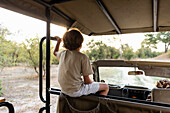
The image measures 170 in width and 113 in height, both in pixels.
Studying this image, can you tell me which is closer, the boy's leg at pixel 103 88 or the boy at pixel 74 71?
the boy at pixel 74 71

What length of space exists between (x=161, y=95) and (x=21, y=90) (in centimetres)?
649

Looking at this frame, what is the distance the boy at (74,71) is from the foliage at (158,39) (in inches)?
503

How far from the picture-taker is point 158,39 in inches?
484

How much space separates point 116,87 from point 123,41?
10.2 m

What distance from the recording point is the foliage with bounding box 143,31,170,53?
39.1 feet

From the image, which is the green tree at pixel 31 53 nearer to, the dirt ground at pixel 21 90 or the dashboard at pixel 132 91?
the dirt ground at pixel 21 90

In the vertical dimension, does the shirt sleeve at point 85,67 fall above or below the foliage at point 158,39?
below

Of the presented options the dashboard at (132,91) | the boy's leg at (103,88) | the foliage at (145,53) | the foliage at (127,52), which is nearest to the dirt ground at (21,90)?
the dashboard at (132,91)

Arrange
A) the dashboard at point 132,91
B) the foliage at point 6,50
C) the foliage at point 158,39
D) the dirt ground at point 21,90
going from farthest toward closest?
1. the foliage at point 158,39
2. the dirt ground at point 21,90
3. the foliage at point 6,50
4. the dashboard at point 132,91

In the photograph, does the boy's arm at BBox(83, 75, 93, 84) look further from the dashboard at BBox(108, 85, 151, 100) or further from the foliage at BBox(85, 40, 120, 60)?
the foliage at BBox(85, 40, 120, 60)

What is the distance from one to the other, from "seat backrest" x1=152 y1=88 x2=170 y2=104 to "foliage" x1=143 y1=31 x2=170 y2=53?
41.9 feet

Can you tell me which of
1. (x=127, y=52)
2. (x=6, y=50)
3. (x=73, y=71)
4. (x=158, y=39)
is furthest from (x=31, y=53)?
(x=158, y=39)

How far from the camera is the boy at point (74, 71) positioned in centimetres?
133

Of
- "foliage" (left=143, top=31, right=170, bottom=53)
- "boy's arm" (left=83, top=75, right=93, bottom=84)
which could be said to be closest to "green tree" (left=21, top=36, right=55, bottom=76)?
"boy's arm" (left=83, top=75, right=93, bottom=84)
